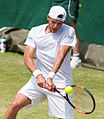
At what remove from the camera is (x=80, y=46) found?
9.62 metres

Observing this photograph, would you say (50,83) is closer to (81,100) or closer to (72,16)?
(81,100)

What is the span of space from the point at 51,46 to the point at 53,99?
0.64 meters

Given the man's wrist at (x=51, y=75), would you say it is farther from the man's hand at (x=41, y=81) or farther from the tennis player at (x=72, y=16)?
the tennis player at (x=72, y=16)

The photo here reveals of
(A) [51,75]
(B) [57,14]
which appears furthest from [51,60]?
(B) [57,14]

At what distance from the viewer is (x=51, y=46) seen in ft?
16.9

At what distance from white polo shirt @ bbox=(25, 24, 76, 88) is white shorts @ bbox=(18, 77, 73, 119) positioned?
156 mm

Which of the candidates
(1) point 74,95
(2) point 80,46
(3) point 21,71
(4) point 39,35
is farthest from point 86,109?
(2) point 80,46

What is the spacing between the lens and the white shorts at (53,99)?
5176mm

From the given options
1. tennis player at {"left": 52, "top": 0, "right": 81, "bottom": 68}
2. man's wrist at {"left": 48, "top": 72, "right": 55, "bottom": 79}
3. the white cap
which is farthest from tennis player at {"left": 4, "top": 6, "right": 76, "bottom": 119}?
tennis player at {"left": 52, "top": 0, "right": 81, "bottom": 68}

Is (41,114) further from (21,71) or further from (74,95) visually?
(21,71)

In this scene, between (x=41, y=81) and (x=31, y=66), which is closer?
(x=41, y=81)

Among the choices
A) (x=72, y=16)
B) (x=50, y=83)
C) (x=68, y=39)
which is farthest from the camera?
(x=72, y=16)

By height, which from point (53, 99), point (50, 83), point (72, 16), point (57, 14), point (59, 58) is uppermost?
point (57, 14)

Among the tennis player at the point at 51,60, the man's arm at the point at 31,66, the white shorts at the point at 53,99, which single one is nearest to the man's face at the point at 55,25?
the tennis player at the point at 51,60
